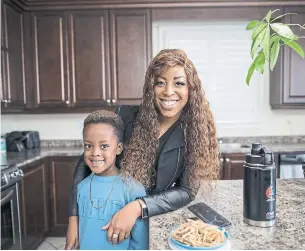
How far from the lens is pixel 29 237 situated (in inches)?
96.7

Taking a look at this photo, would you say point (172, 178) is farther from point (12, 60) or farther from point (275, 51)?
point (12, 60)

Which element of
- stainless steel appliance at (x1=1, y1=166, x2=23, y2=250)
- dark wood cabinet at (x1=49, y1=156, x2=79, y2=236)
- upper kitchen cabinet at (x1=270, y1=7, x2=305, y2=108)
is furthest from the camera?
upper kitchen cabinet at (x1=270, y1=7, x2=305, y2=108)

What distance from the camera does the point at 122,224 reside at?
0.91 m

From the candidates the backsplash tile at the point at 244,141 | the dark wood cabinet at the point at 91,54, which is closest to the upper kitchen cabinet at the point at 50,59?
the dark wood cabinet at the point at 91,54

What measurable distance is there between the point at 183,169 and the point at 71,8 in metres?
2.47

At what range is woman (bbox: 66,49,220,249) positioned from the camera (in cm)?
101

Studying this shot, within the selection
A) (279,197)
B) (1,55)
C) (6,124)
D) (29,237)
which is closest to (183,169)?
(279,197)

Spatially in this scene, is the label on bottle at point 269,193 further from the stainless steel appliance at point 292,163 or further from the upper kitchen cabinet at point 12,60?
the upper kitchen cabinet at point 12,60

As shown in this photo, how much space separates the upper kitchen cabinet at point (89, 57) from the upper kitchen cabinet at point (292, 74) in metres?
1.78

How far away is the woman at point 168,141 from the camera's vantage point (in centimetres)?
101

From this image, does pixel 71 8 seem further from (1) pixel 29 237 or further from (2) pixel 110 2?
(1) pixel 29 237

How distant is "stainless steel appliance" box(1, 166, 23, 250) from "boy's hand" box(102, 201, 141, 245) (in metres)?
1.34

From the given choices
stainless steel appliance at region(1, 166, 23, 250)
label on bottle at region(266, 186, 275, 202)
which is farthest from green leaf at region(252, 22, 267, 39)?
stainless steel appliance at region(1, 166, 23, 250)

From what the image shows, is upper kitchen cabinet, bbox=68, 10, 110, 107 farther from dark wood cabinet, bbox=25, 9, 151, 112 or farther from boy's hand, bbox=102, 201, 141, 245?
boy's hand, bbox=102, 201, 141, 245
